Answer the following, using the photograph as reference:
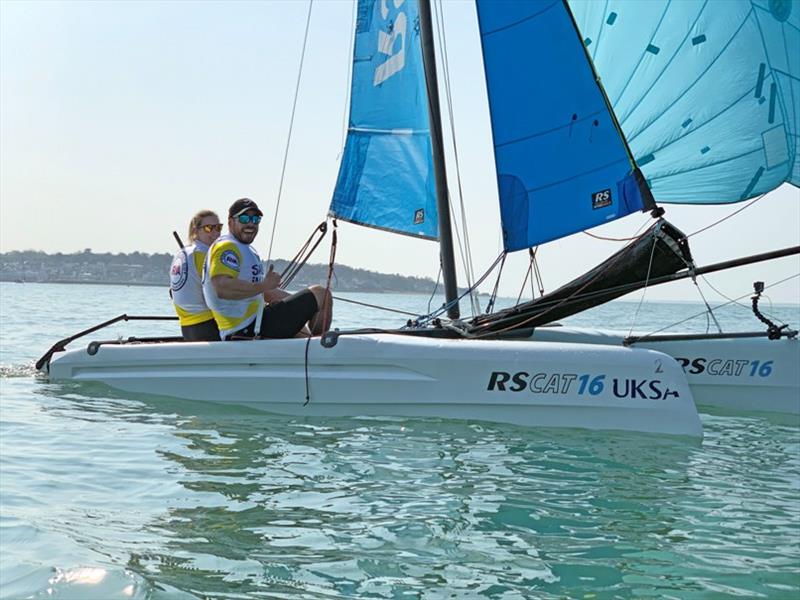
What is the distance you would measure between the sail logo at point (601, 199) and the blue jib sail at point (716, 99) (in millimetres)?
475

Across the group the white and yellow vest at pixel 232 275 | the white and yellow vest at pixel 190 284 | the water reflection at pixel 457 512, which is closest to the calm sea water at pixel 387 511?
the water reflection at pixel 457 512

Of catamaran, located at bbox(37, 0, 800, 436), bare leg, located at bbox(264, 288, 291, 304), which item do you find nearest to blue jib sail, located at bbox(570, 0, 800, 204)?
catamaran, located at bbox(37, 0, 800, 436)

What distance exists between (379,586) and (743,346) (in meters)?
5.07

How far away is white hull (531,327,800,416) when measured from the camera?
6695 mm

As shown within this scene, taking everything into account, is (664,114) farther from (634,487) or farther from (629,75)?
(634,487)

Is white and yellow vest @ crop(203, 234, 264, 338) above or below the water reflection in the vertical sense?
above

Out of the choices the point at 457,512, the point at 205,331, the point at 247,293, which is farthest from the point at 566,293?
the point at 457,512

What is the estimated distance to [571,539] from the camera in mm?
3205

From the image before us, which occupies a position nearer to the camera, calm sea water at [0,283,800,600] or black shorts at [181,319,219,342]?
calm sea water at [0,283,800,600]

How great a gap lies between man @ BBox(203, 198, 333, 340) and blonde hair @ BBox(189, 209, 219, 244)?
2.17 ft

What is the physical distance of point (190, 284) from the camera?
6.98m

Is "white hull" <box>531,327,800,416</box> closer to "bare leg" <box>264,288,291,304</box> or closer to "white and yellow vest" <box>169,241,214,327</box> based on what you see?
"bare leg" <box>264,288,291,304</box>

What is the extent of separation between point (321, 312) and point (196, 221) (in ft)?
4.26

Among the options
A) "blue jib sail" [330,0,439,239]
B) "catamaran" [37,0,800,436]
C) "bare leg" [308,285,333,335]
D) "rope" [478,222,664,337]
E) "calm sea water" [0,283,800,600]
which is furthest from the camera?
"blue jib sail" [330,0,439,239]
